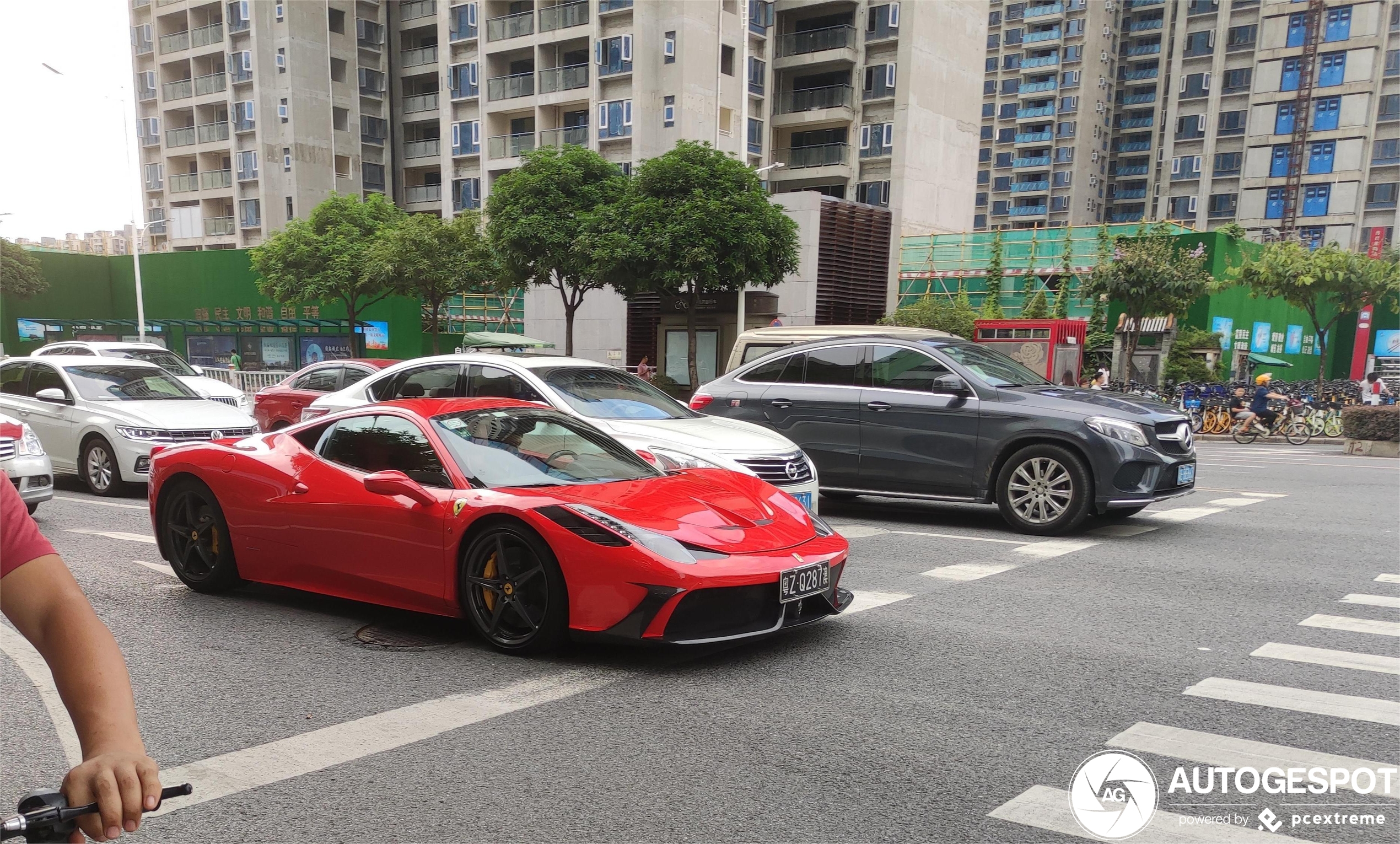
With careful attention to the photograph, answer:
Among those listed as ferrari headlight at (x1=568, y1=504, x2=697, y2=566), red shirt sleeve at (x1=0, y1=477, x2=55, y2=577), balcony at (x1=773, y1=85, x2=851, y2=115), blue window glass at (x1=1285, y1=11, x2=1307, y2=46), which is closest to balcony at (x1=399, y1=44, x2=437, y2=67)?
balcony at (x1=773, y1=85, x2=851, y2=115)

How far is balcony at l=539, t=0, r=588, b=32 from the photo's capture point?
42062 millimetres

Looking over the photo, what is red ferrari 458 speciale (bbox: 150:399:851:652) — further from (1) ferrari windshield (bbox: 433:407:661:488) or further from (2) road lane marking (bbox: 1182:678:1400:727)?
(2) road lane marking (bbox: 1182:678:1400:727)

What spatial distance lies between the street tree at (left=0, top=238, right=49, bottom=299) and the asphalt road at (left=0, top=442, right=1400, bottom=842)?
131 feet

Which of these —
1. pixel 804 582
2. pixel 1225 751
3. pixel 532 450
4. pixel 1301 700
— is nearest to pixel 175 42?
pixel 532 450

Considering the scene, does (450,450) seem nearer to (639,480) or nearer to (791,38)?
(639,480)

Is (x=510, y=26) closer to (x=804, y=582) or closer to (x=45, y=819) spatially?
(x=804, y=582)

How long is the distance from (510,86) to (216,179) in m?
19.9

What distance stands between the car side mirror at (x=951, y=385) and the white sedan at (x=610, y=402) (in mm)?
1473

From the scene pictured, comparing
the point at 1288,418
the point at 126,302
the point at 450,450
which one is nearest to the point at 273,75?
the point at 126,302

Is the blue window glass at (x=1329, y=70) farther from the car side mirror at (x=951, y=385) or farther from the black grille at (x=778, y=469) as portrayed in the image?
the black grille at (x=778, y=469)

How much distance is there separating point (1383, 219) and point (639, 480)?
64603mm

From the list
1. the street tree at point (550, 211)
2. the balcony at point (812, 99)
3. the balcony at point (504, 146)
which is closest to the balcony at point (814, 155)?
the balcony at point (812, 99)

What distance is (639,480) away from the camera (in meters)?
5.71

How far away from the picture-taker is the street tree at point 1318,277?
27.5 metres
